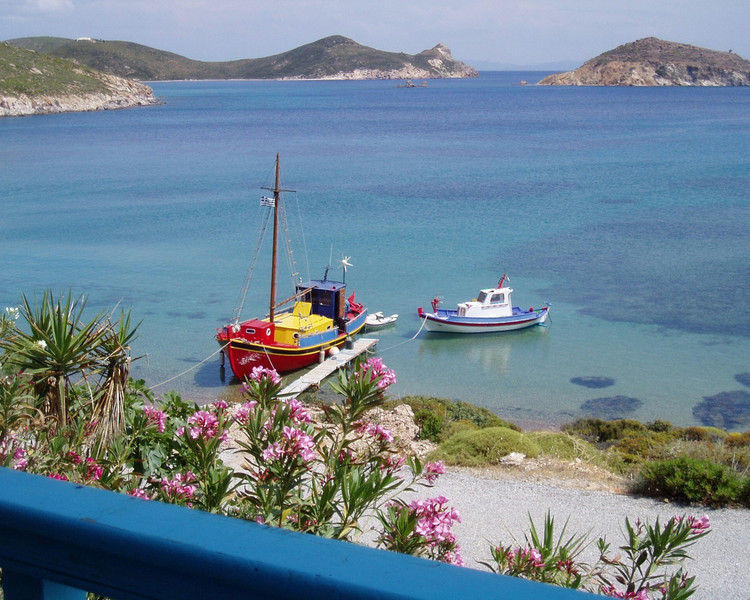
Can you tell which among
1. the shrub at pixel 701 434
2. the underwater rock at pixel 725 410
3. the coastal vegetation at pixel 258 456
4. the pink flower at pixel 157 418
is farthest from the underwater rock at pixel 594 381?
the pink flower at pixel 157 418

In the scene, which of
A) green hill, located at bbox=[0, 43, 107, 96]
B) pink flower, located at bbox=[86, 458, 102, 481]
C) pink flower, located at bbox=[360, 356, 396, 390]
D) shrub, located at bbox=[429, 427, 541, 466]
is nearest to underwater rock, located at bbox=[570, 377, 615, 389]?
shrub, located at bbox=[429, 427, 541, 466]

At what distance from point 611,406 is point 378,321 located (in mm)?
8754

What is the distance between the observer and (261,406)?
399cm

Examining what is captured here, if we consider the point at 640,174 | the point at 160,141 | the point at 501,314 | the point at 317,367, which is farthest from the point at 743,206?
the point at 160,141

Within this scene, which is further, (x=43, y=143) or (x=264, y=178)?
(x=43, y=143)

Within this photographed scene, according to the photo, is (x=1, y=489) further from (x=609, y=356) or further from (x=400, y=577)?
(x=609, y=356)

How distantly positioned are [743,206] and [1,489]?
5289cm

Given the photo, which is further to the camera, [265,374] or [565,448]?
[565,448]

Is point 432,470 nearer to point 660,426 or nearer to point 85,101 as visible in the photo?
point 660,426

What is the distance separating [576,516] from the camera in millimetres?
11016

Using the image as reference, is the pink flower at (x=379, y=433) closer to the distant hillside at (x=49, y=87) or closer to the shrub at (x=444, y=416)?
the shrub at (x=444, y=416)

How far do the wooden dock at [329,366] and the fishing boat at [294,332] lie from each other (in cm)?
40

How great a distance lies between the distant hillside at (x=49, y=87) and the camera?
4775 inches

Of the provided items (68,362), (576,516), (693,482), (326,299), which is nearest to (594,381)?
(326,299)
